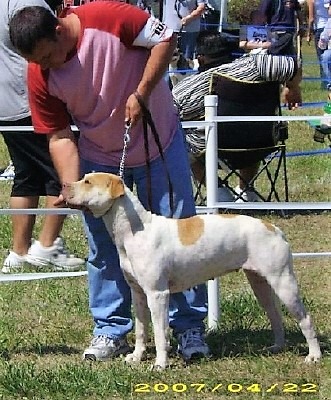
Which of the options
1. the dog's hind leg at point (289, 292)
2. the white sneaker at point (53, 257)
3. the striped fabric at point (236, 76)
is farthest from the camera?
the striped fabric at point (236, 76)

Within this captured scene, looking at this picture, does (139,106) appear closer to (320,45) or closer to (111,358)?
(111,358)

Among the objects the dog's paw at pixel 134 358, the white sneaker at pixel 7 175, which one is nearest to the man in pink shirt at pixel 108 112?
the dog's paw at pixel 134 358

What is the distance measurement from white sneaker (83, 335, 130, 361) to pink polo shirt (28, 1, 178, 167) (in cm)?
93

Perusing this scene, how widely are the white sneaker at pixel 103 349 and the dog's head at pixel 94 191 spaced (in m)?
0.86

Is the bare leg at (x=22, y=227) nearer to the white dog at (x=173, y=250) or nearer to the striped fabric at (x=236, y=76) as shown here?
the striped fabric at (x=236, y=76)

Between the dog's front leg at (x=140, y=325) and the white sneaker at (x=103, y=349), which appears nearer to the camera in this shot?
the dog's front leg at (x=140, y=325)

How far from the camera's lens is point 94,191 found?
4.63m

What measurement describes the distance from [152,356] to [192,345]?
22cm

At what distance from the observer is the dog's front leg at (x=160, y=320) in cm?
478

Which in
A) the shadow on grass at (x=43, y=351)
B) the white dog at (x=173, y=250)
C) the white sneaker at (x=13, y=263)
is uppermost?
the white dog at (x=173, y=250)

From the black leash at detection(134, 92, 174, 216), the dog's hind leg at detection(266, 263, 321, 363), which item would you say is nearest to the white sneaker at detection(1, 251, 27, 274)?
the black leash at detection(134, 92, 174, 216)

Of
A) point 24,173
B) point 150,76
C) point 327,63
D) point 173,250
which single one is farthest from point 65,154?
point 327,63

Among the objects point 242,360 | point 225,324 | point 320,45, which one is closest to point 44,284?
point 225,324

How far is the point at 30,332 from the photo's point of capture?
227 inches
